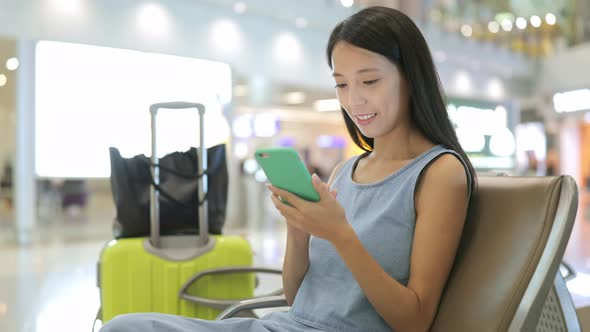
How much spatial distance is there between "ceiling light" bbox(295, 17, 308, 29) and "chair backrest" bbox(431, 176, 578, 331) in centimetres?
947

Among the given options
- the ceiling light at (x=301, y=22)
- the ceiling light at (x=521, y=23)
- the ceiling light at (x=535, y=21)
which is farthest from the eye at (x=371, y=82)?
the ceiling light at (x=535, y=21)

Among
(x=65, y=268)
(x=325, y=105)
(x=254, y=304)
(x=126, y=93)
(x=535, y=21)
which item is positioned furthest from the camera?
(x=325, y=105)

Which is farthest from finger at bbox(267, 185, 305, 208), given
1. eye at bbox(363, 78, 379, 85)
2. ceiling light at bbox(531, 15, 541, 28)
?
ceiling light at bbox(531, 15, 541, 28)

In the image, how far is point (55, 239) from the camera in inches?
333

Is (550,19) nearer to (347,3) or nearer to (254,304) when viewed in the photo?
(347,3)

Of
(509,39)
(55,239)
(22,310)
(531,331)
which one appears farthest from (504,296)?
(509,39)

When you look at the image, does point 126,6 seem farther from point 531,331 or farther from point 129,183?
point 531,331

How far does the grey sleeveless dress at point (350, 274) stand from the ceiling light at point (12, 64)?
784 centimetres

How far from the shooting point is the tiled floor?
11.9ft

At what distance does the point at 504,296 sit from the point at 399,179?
306 millimetres

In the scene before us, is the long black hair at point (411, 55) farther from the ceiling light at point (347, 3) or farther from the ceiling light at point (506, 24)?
the ceiling light at point (506, 24)

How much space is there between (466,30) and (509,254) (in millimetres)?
13182

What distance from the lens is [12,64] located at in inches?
311

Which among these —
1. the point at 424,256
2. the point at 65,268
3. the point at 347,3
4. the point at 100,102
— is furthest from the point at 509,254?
the point at 347,3
